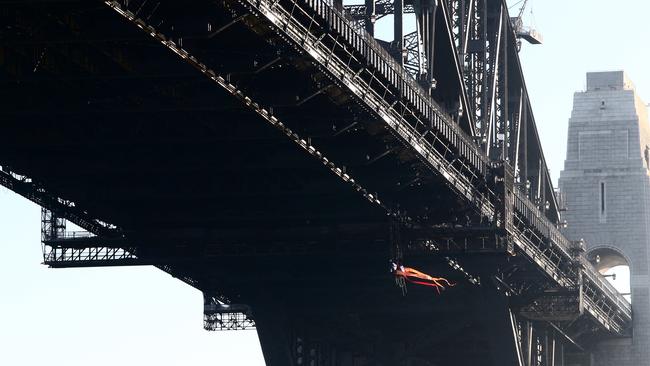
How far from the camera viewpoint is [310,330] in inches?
4985

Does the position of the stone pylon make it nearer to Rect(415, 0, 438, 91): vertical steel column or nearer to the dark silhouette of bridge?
the dark silhouette of bridge

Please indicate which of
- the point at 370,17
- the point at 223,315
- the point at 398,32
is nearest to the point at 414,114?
the point at 398,32

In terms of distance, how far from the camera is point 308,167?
91.2 m

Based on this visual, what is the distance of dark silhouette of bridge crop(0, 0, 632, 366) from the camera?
2980 inches

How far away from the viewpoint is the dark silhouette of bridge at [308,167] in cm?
7569

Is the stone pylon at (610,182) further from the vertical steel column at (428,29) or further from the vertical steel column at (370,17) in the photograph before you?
the vertical steel column at (370,17)

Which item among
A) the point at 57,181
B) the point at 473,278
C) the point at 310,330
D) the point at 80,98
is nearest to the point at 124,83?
the point at 80,98

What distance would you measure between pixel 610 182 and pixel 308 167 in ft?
213

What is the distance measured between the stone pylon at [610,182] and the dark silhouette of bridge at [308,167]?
395 inches

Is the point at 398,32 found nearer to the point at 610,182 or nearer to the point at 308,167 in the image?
the point at 308,167

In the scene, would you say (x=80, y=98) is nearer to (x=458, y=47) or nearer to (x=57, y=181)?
(x=57, y=181)

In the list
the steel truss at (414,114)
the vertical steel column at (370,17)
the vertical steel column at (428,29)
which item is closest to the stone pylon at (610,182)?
the steel truss at (414,114)

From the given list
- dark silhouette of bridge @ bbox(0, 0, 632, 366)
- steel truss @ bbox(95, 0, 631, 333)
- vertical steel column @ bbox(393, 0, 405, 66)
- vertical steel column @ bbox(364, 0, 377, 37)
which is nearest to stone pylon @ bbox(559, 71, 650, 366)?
dark silhouette of bridge @ bbox(0, 0, 632, 366)

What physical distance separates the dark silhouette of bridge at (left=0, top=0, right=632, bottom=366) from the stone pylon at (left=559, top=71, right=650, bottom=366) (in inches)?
395
